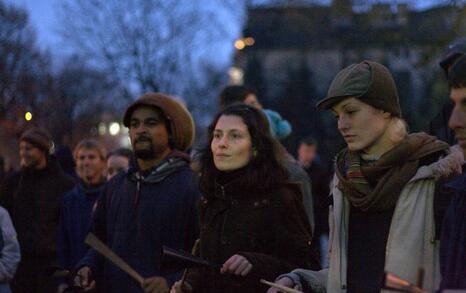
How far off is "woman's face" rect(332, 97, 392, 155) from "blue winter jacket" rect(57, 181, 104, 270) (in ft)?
13.6

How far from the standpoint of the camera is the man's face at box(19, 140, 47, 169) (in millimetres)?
10227

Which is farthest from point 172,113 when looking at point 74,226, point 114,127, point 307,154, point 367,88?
point 114,127

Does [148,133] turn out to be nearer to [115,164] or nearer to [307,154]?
[115,164]

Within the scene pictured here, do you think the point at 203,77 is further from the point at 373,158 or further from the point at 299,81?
the point at 373,158

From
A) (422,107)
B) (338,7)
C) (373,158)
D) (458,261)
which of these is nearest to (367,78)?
(373,158)

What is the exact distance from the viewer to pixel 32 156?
1023 centimetres

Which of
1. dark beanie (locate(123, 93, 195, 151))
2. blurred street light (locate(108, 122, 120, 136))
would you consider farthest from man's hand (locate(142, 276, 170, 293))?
blurred street light (locate(108, 122, 120, 136))

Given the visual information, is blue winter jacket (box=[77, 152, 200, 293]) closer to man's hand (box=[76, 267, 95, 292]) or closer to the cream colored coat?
man's hand (box=[76, 267, 95, 292])

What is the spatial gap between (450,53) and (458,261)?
1890mm

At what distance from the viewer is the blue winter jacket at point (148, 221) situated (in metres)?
6.74

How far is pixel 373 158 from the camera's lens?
4730 millimetres

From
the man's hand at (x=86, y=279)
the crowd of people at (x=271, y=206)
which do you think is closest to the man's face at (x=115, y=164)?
the crowd of people at (x=271, y=206)

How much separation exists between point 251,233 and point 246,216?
0.31 ft

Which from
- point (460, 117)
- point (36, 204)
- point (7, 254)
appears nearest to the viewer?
point (460, 117)
